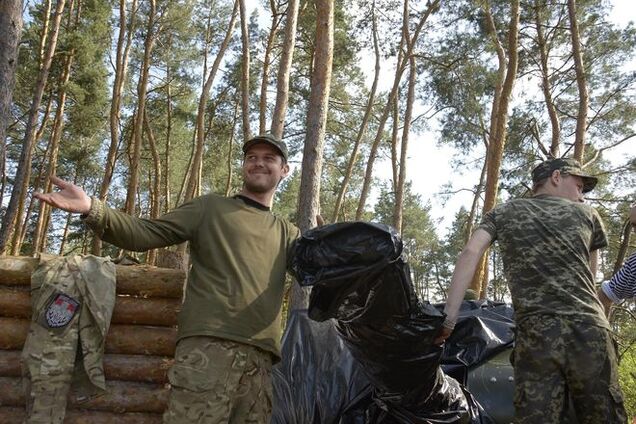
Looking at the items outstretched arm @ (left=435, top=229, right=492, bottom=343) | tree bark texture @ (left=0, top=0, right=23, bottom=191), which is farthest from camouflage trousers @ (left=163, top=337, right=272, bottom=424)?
tree bark texture @ (left=0, top=0, right=23, bottom=191)

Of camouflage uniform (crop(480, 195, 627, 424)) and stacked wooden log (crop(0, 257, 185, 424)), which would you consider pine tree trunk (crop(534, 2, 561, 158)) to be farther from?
stacked wooden log (crop(0, 257, 185, 424))

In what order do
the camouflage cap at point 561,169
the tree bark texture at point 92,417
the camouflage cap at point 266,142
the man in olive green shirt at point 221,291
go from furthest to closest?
the tree bark texture at point 92,417 → the camouflage cap at point 561,169 → the camouflage cap at point 266,142 → the man in olive green shirt at point 221,291

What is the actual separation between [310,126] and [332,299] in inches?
200

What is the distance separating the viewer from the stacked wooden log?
11.4 feet

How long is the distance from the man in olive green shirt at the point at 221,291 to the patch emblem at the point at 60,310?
102cm

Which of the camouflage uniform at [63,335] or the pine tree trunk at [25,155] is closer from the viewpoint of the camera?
the camouflage uniform at [63,335]

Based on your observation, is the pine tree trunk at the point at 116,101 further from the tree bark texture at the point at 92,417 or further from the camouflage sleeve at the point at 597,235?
the camouflage sleeve at the point at 597,235

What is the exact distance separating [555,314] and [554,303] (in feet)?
0.18

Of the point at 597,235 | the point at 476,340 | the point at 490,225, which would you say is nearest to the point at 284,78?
the point at 476,340

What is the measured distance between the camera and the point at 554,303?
2.53 metres

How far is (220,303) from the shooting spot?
7.90 feet

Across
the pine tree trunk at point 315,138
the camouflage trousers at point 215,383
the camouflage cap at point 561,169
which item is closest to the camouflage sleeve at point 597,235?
the camouflage cap at point 561,169

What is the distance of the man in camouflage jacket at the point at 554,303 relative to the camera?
241 centimetres

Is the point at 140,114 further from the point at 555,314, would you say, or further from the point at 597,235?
the point at 555,314
